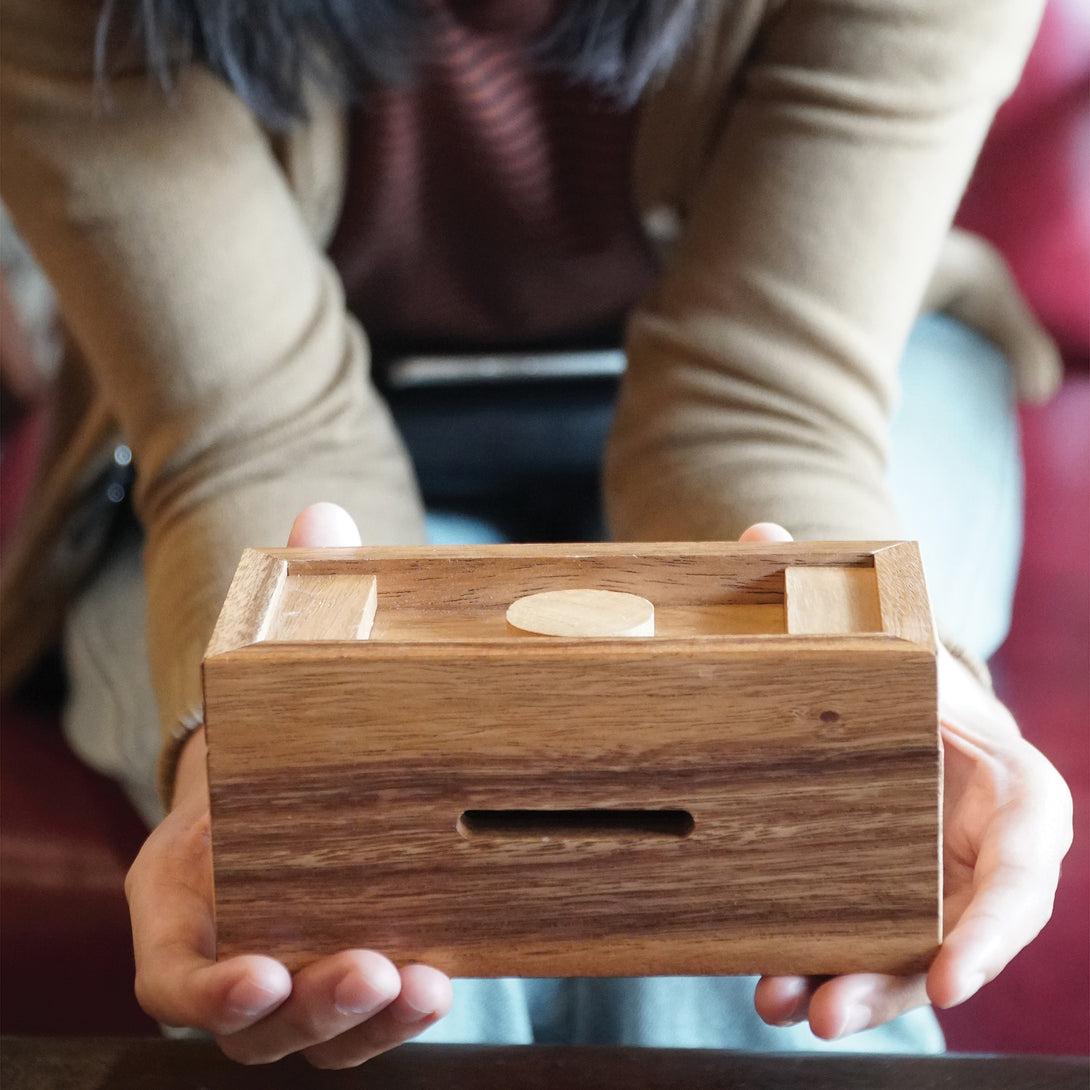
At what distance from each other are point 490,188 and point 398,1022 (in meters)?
0.50

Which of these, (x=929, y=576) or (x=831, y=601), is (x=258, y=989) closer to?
(x=831, y=601)

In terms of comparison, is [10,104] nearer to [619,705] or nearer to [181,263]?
[181,263]

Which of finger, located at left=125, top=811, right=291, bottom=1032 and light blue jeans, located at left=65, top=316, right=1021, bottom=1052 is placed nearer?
finger, located at left=125, top=811, right=291, bottom=1032

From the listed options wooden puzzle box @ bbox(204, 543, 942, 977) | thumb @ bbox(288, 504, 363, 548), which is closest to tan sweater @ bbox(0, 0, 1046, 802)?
thumb @ bbox(288, 504, 363, 548)

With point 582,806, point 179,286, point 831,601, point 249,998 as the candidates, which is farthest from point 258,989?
point 179,286

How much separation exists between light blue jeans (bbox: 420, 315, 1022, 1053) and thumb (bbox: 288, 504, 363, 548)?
0.21m

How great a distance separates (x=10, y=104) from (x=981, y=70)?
0.50 m

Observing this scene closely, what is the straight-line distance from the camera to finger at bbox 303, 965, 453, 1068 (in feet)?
1.30

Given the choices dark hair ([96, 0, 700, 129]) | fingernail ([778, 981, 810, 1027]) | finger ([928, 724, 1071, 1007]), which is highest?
dark hair ([96, 0, 700, 129])

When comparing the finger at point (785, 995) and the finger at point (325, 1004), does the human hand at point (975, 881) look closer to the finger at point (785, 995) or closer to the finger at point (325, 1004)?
the finger at point (785, 995)

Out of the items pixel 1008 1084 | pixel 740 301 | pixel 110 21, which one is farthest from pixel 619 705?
pixel 110 21

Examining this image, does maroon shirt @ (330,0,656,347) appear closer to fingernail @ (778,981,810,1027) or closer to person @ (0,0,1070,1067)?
person @ (0,0,1070,1067)

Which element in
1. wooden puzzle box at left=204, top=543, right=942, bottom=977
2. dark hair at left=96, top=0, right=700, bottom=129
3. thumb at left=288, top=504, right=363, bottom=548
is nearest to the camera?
wooden puzzle box at left=204, top=543, right=942, bottom=977

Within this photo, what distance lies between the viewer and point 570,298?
0.81 m
